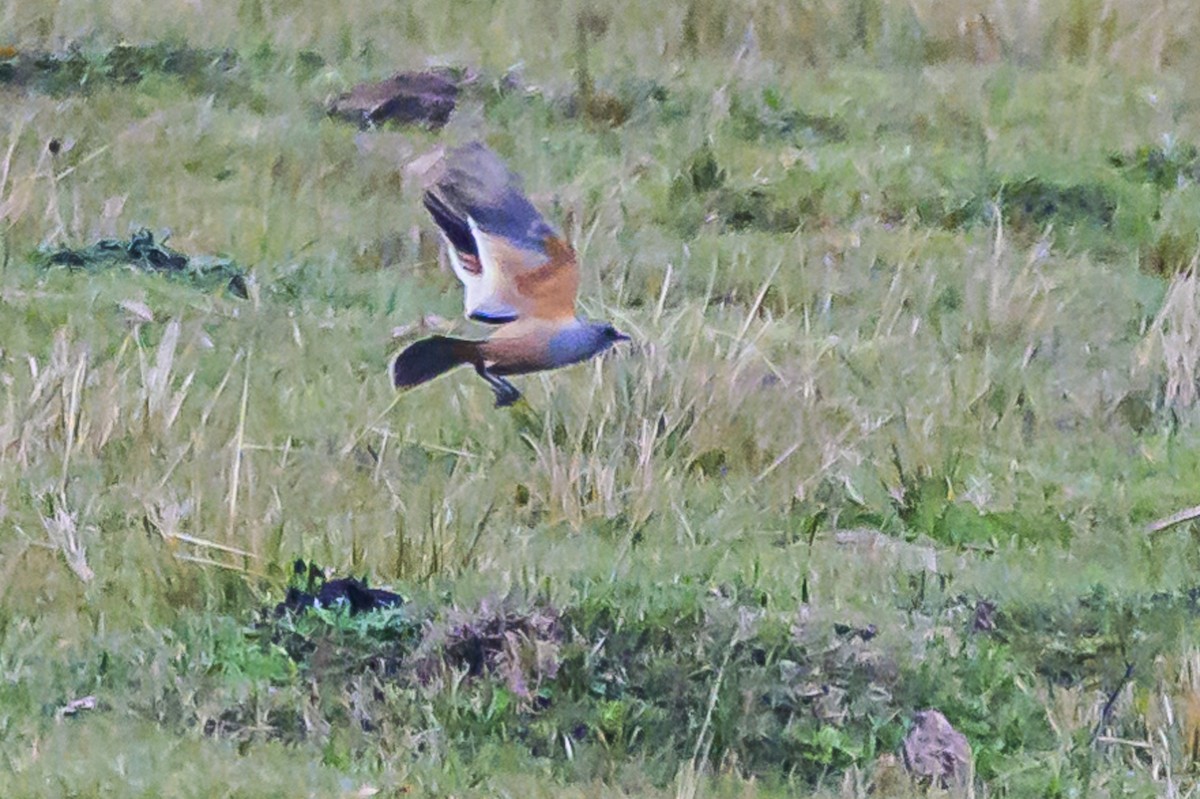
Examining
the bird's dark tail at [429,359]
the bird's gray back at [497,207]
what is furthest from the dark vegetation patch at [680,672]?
the bird's gray back at [497,207]

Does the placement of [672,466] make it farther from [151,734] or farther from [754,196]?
[754,196]

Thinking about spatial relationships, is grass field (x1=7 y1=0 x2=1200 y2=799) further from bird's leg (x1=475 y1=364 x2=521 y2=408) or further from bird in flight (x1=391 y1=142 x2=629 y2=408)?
bird in flight (x1=391 y1=142 x2=629 y2=408)

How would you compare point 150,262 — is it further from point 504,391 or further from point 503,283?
→ point 503,283

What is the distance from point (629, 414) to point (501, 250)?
0.65 m

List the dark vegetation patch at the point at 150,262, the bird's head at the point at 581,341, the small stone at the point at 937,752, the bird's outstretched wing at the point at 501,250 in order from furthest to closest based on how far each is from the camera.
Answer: the dark vegetation patch at the point at 150,262, the bird's head at the point at 581,341, the bird's outstretched wing at the point at 501,250, the small stone at the point at 937,752

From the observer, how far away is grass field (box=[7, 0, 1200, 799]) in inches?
165

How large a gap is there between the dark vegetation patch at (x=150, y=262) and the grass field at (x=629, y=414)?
10 centimetres

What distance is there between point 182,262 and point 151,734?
150 inches

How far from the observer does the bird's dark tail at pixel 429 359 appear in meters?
5.69

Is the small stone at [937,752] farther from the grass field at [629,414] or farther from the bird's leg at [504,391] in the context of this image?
the bird's leg at [504,391]

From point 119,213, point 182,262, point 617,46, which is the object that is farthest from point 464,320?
point 617,46

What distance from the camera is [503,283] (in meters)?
5.66

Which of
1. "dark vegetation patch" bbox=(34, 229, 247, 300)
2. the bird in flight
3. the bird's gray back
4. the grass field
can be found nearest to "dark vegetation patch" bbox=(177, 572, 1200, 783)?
the grass field

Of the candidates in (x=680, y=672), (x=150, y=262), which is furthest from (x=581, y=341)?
(x=150, y=262)
